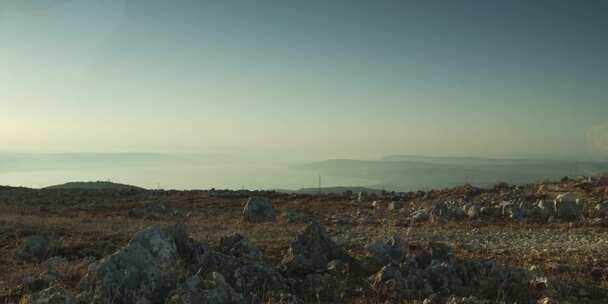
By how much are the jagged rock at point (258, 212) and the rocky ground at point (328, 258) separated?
8 centimetres

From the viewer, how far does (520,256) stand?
16.7m

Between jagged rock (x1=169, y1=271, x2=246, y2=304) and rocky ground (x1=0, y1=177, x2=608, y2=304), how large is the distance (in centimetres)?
2

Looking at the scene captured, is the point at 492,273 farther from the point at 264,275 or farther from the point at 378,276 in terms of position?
the point at 264,275

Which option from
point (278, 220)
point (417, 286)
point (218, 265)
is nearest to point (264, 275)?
point (218, 265)

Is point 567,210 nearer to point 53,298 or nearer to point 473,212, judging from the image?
point 473,212

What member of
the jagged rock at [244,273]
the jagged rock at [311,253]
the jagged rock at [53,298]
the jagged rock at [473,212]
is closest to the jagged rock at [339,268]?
the jagged rock at [311,253]

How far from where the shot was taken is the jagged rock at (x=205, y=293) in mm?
8602

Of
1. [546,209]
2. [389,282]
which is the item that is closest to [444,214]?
[546,209]

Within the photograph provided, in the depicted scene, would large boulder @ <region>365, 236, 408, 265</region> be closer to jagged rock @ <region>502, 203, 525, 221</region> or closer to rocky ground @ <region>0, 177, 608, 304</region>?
rocky ground @ <region>0, 177, 608, 304</region>

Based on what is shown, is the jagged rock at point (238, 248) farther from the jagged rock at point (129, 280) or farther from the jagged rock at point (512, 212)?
the jagged rock at point (512, 212)

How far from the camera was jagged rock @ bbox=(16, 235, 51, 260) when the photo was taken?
17.2 meters

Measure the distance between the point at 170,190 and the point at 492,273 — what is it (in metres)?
50.6

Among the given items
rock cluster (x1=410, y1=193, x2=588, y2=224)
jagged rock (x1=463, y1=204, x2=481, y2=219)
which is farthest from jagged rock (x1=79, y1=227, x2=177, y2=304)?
jagged rock (x1=463, y1=204, x2=481, y2=219)

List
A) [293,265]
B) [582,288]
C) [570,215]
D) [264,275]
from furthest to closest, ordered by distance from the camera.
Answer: [570,215]
[293,265]
[582,288]
[264,275]
